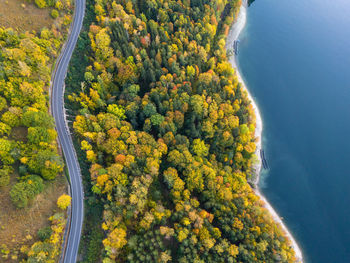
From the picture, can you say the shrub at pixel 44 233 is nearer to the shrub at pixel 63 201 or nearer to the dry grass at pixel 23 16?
the shrub at pixel 63 201

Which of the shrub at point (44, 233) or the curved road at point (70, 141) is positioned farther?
the curved road at point (70, 141)

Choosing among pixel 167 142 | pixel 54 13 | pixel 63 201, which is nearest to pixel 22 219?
pixel 63 201

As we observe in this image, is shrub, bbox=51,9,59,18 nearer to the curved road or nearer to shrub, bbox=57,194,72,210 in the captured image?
the curved road

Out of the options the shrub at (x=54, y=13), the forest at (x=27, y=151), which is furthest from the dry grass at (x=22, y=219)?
the shrub at (x=54, y=13)

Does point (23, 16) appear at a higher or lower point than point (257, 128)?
lower

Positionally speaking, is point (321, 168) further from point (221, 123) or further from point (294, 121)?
point (221, 123)

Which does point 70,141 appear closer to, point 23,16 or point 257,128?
point 23,16
